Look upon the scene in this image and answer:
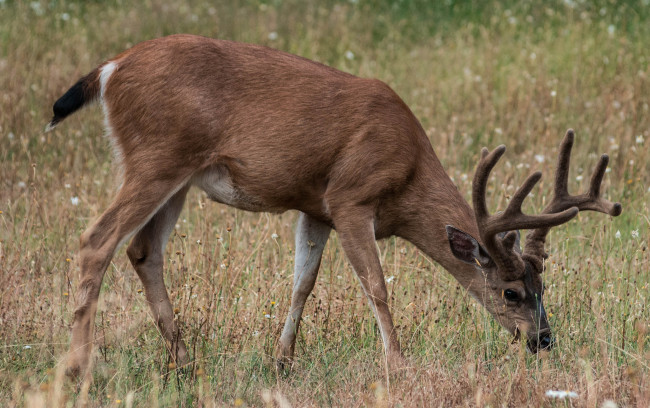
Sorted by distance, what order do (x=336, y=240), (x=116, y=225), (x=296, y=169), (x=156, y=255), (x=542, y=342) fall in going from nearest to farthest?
(x=116, y=225)
(x=296, y=169)
(x=542, y=342)
(x=156, y=255)
(x=336, y=240)

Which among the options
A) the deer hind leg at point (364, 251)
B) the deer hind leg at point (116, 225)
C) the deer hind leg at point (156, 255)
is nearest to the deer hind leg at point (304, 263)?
the deer hind leg at point (364, 251)

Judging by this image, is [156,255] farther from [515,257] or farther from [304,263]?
[515,257]

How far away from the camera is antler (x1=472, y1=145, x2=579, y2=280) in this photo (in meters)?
5.13

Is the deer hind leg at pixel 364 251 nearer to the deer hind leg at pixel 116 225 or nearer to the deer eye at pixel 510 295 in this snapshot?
the deer eye at pixel 510 295

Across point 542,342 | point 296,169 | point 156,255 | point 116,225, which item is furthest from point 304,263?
point 542,342

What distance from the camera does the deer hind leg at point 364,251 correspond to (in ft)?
17.7

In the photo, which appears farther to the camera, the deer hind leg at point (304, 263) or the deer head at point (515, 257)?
the deer hind leg at point (304, 263)

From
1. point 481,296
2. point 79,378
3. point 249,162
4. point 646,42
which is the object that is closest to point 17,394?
point 79,378

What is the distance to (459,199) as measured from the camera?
5.74 meters

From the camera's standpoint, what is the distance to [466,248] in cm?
553

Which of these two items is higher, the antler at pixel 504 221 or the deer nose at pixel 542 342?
the antler at pixel 504 221

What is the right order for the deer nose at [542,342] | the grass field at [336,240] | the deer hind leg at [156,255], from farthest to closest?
the deer hind leg at [156,255] → the deer nose at [542,342] → the grass field at [336,240]

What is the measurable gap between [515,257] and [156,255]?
207cm

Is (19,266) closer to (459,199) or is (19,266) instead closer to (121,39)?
(459,199)
